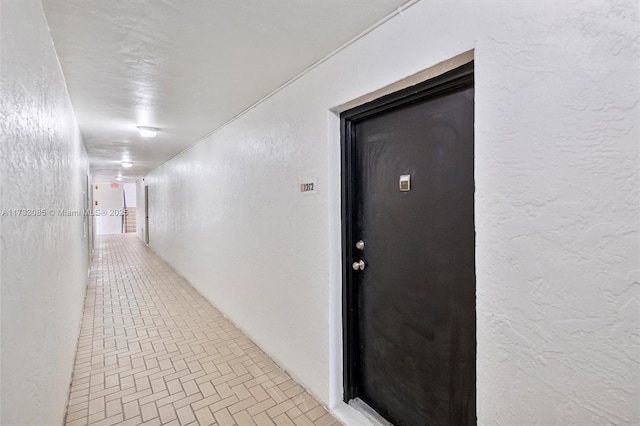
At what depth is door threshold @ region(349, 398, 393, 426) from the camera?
71.9 inches

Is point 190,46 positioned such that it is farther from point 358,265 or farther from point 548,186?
point 548,186

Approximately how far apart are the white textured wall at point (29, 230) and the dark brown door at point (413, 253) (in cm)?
152

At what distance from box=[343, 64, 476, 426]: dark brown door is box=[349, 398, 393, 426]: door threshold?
3cm

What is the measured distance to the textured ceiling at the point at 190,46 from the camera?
4.66 feet

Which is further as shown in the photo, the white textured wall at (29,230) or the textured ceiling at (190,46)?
the textured ceiling at (190,46)

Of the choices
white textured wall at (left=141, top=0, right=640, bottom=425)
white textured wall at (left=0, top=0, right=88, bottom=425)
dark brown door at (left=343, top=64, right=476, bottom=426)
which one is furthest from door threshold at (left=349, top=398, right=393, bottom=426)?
white textured wall at (left=0, top=0, right=88, bottom=425)

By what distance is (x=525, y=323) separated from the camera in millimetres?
1057

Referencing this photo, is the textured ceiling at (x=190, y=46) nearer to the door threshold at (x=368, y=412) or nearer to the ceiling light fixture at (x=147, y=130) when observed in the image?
the ceiling light fixture at (x=147, y=130)

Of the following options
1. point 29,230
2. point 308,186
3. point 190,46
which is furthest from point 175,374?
point 190,46

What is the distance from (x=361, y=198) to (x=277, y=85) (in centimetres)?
116

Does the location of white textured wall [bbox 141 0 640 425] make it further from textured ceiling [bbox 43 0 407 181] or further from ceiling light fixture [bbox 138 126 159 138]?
ceiling light fixture [bbox 138 126 159 138]

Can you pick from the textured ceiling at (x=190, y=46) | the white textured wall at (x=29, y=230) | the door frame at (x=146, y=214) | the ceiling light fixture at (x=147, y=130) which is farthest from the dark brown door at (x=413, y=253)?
the door frame at (x=146, y=214)

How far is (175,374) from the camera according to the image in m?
2.39

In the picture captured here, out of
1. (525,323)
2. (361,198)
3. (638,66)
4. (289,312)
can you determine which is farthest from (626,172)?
(289,312)
